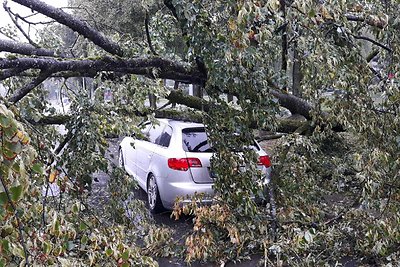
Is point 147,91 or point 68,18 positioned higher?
point 68,18

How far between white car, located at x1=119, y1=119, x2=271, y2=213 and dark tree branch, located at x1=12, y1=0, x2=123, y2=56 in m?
1.55

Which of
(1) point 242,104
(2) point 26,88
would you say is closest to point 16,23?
(2) point 26,88

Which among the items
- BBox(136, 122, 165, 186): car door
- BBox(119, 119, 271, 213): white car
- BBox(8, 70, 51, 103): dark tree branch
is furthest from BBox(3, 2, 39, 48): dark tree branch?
BBox(136, 122, 165, 186): car door

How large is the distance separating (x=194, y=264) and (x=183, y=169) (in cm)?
147

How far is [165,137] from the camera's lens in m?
6.30

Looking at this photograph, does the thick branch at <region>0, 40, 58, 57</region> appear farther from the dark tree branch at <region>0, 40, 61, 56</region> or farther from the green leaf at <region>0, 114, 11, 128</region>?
the green leaf at <region>0, 114, 11, 128</region>

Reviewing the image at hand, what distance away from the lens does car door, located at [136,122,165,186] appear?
6582mm

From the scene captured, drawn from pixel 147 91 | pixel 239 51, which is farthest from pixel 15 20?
pixel 239 51

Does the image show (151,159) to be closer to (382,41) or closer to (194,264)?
(194,264)

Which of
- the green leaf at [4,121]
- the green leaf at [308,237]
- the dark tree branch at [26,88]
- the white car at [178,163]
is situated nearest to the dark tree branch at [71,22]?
the dark tree branch at [26,88]

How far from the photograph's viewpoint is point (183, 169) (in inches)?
230

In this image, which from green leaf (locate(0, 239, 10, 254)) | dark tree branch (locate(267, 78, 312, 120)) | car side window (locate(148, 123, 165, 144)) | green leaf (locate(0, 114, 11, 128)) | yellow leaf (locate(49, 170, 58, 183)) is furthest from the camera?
car side window (locate(148, 123, 165, 144))

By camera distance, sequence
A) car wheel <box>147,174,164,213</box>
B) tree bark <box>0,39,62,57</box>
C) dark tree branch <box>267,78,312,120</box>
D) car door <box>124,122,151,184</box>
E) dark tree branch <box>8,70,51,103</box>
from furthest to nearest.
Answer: car door <box>124,122,151,184</box> < car wheel <box>147,174,164,213</box> < dark tree branch <box>267,78,312,120</box> < tree bark <box>0,39,62,57</box> < dark tree branch <box>8,70,51,103</box>

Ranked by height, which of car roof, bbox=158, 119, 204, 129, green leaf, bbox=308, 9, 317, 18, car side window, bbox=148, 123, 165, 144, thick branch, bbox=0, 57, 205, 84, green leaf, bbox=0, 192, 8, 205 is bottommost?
car side window, bbox=148, 123, 165, 144
